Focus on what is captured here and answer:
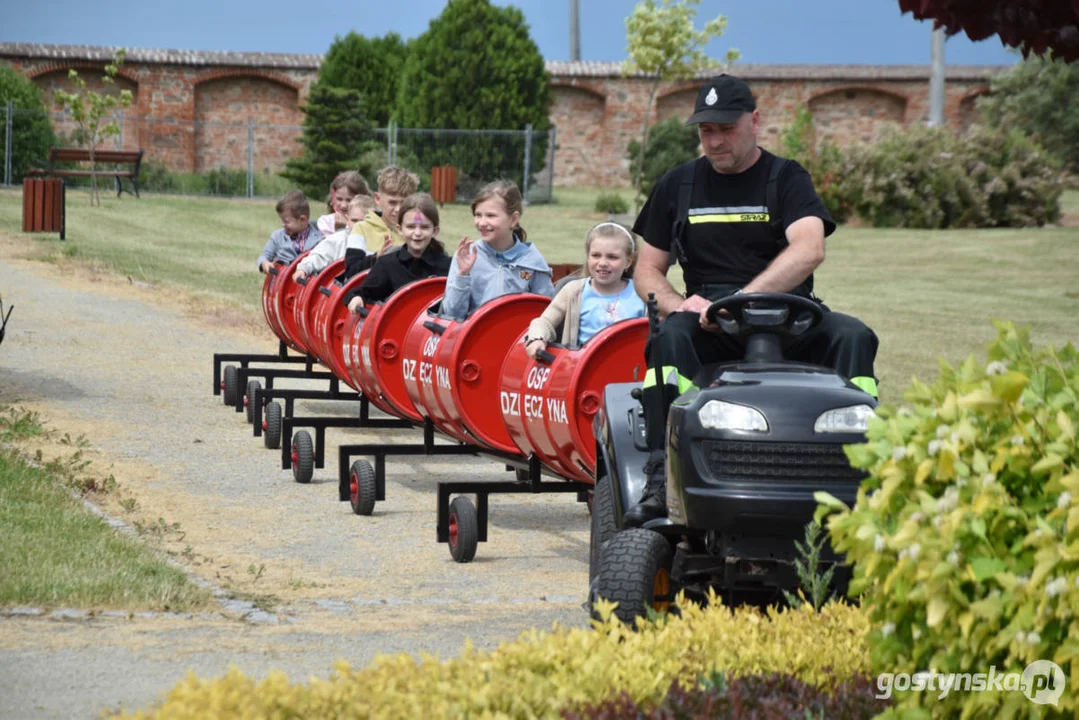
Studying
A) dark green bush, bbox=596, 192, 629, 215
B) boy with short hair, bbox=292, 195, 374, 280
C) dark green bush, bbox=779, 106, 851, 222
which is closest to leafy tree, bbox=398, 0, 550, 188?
dark green bush, bbox=596, 192, 629, 215

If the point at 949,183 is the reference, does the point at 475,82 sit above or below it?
above

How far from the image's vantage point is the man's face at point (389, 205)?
11.3 metres

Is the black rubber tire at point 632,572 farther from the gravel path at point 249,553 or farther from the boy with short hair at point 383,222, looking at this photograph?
the boy with short hair at point 383,222

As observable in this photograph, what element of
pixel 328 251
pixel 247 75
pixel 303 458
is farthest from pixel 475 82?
pixel 303 458

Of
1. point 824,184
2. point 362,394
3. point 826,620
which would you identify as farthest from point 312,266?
point 824,184

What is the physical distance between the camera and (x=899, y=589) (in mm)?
3193

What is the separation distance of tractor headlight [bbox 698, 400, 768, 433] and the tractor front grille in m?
0.05

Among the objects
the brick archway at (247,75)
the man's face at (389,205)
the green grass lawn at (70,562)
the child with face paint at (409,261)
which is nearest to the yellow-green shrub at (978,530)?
the green grass lawn at (70,562)

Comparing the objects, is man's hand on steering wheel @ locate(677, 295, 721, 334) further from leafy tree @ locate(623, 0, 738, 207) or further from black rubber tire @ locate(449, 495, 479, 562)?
leafy tree @ locate(623, 0, 738, 207)

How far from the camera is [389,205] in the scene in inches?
447

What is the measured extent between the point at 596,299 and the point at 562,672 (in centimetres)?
408

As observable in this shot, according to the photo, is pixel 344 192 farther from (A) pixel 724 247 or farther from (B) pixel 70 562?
(A) pixel 724 247

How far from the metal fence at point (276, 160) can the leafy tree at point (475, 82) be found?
48 mm

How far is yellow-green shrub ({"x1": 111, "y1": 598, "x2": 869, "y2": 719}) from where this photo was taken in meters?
3.24
